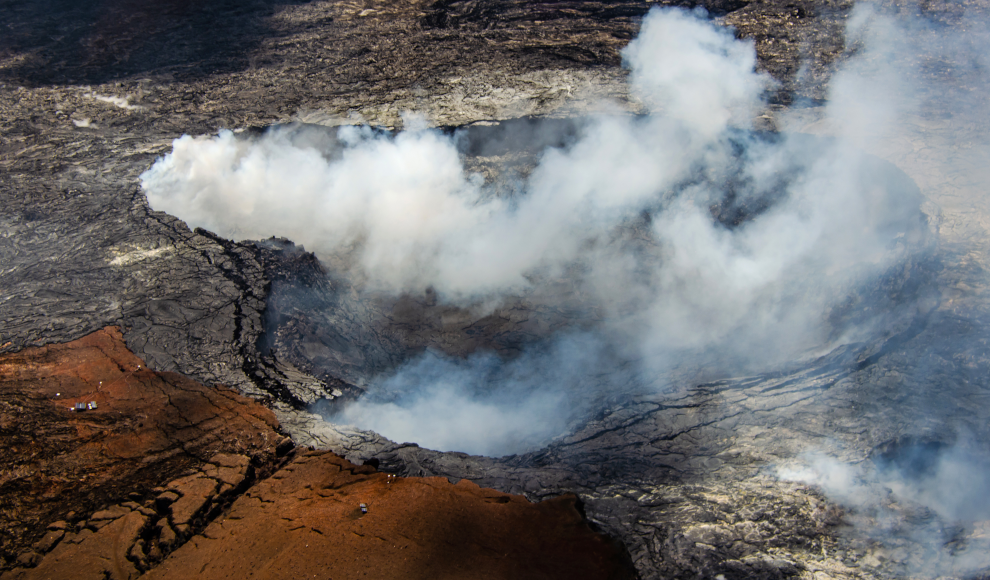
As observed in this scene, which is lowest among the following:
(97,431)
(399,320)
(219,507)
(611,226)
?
(399,320)

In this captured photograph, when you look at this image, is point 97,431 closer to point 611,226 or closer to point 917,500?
point 611,226

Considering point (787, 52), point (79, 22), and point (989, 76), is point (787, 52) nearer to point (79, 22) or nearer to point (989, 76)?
point (989, 76)

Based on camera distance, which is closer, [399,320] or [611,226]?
[399,320]

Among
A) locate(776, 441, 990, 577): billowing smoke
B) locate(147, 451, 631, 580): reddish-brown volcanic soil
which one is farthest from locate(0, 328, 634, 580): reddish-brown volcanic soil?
locate(776, 441, 990, 577): billowing smoke

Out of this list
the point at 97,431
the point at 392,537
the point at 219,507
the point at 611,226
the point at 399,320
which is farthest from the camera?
the point at 611,226

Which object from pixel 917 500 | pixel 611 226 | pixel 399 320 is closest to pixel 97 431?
pixel 399 320

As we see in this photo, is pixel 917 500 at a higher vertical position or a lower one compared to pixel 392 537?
lower

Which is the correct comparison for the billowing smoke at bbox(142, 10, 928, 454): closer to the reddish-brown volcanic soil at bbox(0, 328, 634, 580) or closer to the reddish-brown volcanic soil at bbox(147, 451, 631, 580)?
the reddish-brown volcanic soil at bbox(0, 328, 634, 580)

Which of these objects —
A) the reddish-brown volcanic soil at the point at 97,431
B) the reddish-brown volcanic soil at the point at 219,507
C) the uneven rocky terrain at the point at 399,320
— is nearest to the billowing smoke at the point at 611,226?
the uneven rocky terrain at the point at 399,320
